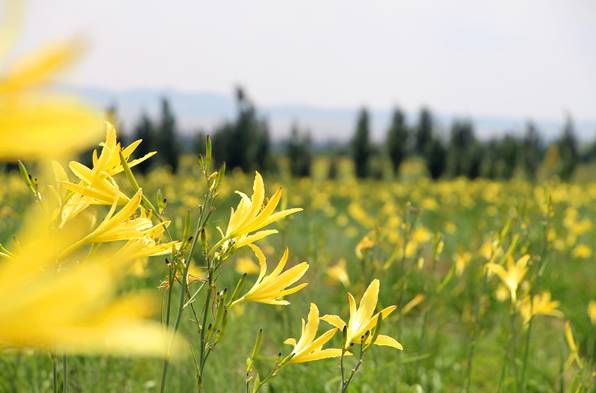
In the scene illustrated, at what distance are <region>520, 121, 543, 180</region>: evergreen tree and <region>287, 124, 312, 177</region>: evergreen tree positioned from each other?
10.9m

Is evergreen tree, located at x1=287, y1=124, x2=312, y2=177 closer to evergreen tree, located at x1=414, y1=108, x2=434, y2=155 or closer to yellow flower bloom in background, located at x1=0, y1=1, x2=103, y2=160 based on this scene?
evergreen tree, located at x1=414, y1=108, x2=434, y2=155

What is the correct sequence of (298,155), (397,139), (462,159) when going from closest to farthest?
(462,159) < (298,155) < (397,139)

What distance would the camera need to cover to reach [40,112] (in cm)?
27

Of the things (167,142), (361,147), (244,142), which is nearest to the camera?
(244,142)

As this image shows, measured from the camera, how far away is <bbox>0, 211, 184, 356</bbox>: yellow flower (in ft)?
0.93

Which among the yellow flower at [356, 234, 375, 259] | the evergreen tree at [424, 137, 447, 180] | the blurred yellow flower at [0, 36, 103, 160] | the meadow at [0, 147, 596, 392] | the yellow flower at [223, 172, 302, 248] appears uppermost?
the blurred yellow flower at [0, 36, 103, 160]

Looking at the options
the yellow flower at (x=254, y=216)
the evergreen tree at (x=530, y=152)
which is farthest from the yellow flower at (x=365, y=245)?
the evergreen tree at (x=530, y=152)

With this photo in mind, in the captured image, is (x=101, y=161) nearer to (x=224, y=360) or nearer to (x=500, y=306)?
(x=224, y=360)

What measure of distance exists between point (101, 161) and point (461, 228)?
30.4 feet

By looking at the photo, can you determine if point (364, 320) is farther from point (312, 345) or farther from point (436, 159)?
point (436, 159)

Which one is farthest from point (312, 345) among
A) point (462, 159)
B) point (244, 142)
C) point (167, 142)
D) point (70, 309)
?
point (462, 159)

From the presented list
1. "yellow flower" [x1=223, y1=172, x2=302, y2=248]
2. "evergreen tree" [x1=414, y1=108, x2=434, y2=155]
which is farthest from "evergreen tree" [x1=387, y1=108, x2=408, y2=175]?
"yellow flower" [x1=223, y1=172, x2=302, y2=248]

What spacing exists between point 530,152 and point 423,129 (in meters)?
9.90

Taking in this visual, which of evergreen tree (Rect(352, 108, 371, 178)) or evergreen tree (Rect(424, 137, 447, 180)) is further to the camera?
evergreen tree (Rect(352, 108, 371, 178))
